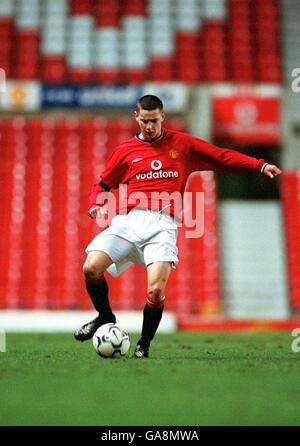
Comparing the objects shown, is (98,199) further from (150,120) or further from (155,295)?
(155,295)

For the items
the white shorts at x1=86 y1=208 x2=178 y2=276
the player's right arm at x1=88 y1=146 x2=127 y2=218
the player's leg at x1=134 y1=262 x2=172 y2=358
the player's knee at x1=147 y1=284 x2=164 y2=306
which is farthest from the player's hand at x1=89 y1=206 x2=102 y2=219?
the player's knee at x1=147 y1=284 x2=164 y2=306

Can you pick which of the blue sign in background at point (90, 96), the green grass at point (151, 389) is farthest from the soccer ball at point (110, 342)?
the blue sign in background at point (90, 96)

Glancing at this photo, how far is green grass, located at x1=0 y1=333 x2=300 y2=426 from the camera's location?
266cm

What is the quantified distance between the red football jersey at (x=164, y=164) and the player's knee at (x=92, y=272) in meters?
0.46

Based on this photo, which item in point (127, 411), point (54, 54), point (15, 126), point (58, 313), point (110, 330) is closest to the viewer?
point (127, 411)

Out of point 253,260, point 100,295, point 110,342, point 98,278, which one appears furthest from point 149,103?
point 253,260

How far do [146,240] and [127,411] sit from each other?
2.19 m

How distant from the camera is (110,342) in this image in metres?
4.69

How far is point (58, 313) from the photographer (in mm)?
10812

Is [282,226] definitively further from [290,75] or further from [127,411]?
[127,411]

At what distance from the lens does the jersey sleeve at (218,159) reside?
4.94 meters

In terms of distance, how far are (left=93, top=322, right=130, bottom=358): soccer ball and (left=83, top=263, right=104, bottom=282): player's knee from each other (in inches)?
14.2

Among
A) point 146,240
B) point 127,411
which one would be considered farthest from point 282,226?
point 127,411

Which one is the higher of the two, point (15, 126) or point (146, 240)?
point (15, 126)
